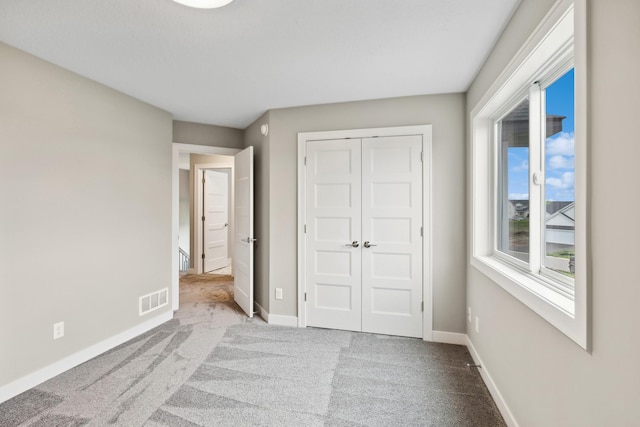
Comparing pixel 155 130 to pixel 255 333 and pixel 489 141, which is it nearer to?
pixel 255 333

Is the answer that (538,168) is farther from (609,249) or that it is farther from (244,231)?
(244,231)

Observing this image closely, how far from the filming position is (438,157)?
2875mm

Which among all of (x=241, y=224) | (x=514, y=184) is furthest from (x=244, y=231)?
(x=514, y=184)

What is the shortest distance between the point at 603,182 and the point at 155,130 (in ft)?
12.1

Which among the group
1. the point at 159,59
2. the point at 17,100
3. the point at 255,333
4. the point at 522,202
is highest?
the point at 159,59

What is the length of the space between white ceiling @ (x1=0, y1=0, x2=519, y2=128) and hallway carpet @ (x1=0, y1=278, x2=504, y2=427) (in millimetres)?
2380

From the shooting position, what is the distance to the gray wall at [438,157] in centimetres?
284

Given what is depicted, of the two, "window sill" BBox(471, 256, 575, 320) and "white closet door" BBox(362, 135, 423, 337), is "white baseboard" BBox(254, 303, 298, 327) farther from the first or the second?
"window sill" BBox(471, 256, 575, 320)

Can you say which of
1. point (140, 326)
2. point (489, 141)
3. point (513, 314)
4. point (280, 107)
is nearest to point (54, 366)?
point (140, 326)

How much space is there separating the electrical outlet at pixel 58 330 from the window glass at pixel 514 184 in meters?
3.44

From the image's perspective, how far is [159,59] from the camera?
2.19 meters

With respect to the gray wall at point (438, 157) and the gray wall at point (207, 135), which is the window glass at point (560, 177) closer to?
the gray wall at point (438, 157)

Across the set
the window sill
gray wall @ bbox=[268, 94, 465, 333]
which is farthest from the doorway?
the window sill

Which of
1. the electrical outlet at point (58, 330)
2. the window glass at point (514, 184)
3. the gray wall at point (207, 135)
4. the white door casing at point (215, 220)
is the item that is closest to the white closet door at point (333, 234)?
the window glass at point (514, 184)
